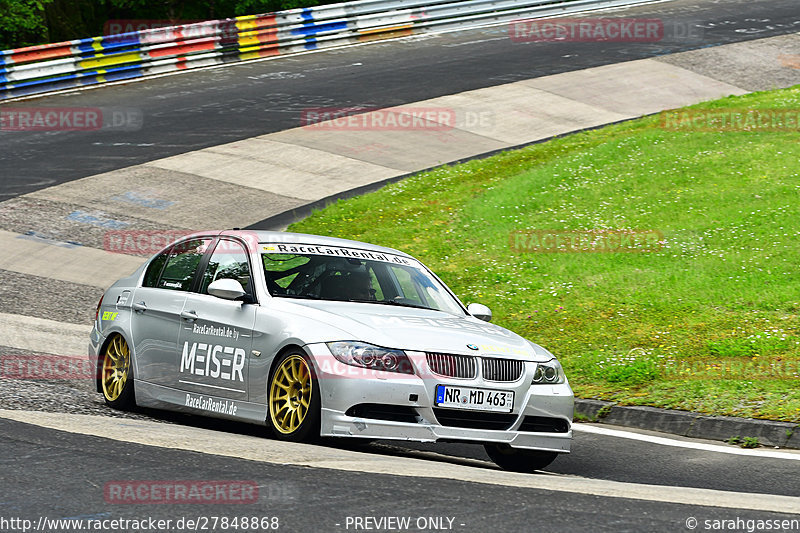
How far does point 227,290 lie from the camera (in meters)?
7.90

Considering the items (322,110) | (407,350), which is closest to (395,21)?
(322,110)

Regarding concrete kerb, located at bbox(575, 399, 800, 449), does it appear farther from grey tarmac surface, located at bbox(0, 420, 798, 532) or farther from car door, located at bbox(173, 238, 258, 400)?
car door, located at bbox(173, 238, 258, 400)

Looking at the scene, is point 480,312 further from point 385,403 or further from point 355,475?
point 355,475

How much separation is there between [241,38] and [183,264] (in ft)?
70.6

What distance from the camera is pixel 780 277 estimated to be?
41.7ft

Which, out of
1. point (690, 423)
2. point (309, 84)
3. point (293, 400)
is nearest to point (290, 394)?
point (293, 400)

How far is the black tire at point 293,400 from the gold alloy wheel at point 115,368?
6.76 ft

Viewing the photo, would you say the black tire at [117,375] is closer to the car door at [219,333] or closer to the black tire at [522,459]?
the car door at [219,333]

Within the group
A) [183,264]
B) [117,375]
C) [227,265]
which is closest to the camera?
[227,265]

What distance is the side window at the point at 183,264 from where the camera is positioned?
8898 millimetres

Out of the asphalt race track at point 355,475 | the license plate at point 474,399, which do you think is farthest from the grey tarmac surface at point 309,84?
the license plate at point 474,399

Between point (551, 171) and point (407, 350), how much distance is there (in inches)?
472

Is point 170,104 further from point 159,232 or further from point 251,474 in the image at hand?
point 251,474

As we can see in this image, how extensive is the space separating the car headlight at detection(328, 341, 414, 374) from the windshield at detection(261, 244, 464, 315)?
1063 mm
